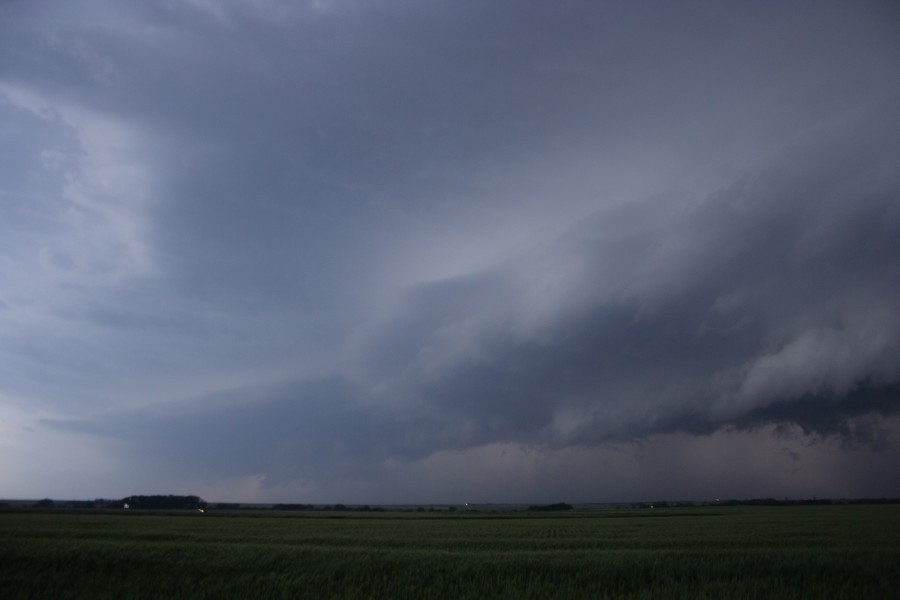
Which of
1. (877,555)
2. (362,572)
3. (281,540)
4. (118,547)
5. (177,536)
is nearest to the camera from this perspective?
(362,572)

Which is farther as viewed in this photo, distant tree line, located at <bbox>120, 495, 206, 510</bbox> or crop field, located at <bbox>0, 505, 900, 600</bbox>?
distant tree line, located at <bbox>120, 495, 206, 510</bbox>

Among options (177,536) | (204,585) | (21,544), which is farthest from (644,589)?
(177,536)

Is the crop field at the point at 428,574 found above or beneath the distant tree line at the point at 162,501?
above

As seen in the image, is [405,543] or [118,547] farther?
[405,543]

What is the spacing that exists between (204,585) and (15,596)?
254 inches

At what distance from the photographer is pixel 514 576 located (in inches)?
796

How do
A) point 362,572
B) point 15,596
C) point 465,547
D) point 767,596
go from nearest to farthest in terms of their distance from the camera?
point 767,596, point 15,596, point 362,572, point 465,547

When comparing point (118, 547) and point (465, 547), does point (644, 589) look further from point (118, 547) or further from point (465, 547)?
point (118, 547)

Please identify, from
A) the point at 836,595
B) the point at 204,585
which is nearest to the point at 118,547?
the point at 204,585

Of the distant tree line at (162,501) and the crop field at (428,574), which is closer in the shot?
the crop field at (428,574)

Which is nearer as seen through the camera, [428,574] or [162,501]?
[428,574]

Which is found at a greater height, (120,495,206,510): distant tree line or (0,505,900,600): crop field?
(0,505,900,600): crop field

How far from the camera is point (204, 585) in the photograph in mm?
19828

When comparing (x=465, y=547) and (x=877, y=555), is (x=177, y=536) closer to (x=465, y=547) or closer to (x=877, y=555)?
(x=465, y=547)
